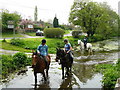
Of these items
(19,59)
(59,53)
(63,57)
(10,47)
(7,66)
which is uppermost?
(59,53)

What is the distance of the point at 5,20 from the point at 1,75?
27397mm

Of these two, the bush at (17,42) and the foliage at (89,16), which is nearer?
the bush at (17,42)

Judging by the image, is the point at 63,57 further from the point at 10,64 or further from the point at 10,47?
the point at 10,47

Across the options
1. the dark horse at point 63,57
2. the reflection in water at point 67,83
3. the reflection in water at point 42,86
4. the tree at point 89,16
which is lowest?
the reflection in water at point 67,83

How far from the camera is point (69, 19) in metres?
42.1

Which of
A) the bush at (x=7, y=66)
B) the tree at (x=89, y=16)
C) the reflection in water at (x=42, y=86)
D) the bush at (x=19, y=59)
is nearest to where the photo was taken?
the reflection in water at (x=42, y=86)

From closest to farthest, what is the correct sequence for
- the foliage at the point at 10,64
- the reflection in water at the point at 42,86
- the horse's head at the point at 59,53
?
the reflection in water at the point at 42,86, the horse's head at the point at 59,53, the foliage at the point at 10,64

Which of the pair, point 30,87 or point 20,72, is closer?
point 30,87

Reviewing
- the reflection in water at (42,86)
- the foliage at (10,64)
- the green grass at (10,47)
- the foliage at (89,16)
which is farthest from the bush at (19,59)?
the foliage at (89,16)

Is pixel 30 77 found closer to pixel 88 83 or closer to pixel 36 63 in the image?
pixel 36 63

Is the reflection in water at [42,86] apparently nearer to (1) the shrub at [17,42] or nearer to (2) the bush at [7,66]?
(2) the bush at [7,66]

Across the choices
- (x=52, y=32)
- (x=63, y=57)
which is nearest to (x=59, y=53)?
(x=63, y=57)

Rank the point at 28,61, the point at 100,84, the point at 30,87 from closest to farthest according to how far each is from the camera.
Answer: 1. the point at 30,87
2. the point at 100,84
3. the point at 28,61

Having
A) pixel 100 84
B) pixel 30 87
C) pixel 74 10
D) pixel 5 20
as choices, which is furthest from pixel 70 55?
pixel 74 10
